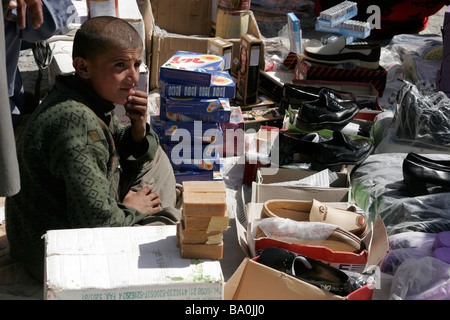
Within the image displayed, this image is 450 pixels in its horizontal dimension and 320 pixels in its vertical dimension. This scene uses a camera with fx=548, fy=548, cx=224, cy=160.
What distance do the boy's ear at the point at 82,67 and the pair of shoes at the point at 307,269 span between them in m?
1.12

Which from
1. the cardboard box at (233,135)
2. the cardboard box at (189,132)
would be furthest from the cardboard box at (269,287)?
→ the cardboard box at (233,135)

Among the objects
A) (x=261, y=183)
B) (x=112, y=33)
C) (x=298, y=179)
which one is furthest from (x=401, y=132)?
(x=112, y=33)

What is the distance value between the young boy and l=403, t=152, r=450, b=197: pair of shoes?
143 centimetres

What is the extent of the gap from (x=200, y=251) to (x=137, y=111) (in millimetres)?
1022

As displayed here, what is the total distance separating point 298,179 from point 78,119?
5.57ft

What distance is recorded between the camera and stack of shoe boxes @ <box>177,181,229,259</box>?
1844mm

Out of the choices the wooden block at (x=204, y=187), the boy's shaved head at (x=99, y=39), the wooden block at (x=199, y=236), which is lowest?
the wooden block at (x=199, y=236)

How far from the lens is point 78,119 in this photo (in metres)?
2.17

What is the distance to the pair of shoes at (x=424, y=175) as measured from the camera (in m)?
3.13

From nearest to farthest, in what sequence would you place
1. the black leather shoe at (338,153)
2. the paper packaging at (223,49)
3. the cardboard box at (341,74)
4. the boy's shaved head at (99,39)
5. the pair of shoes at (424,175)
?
the boy's shaved head at (99,39), the pair of shoes at (424,175), the black leather shoe at (338,153), the paper packaging at (223,49), the cardboard box at (341,74)

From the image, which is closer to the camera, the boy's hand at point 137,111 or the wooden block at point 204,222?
the wooden block at point 204,222

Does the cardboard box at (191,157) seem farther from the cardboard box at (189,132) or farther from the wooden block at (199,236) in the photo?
the wooden block at (199,236)

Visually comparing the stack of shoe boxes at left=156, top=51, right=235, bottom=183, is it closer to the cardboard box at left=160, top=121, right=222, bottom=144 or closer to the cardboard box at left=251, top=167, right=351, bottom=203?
the cardboard box at left=160, top=121, right=222, bottom=144

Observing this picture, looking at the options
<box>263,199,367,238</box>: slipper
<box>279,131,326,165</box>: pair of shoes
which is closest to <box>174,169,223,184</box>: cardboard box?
<box>279,131,326,165</box>: pair of shoes
